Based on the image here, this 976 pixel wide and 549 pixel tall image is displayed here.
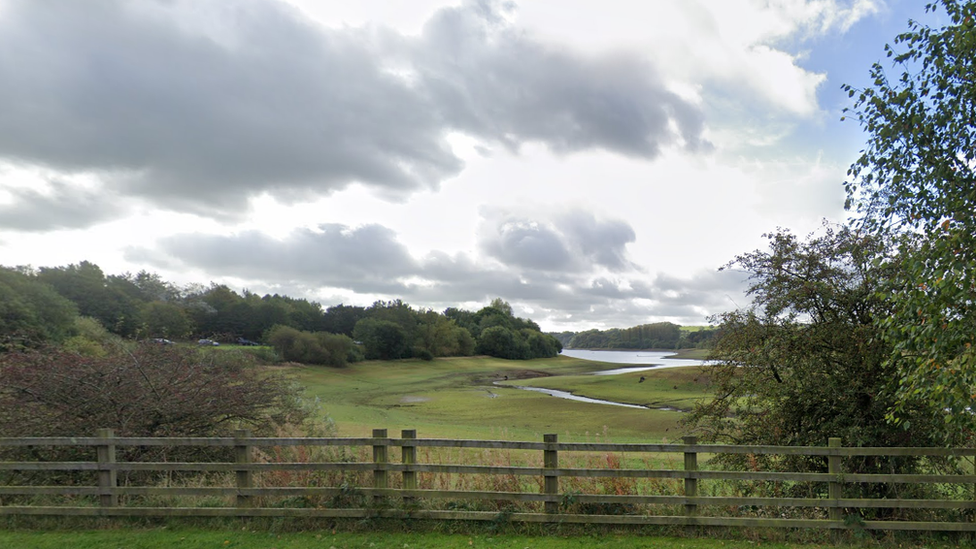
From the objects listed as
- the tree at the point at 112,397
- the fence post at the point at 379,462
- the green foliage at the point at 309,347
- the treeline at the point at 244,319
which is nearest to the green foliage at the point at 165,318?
the treeline at the point at 244,319

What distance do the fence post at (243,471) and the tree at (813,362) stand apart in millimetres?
8264

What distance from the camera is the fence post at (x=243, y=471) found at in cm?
Answer: 780

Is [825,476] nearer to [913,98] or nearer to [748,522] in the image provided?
[748,522]

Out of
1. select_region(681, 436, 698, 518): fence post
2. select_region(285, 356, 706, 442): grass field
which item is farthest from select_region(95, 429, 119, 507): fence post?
select_region(681, 436, 698, 518): fence post

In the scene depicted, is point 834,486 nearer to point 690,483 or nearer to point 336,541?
point 690,483

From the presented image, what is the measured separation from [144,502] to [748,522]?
939cm

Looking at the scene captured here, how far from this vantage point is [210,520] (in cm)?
779

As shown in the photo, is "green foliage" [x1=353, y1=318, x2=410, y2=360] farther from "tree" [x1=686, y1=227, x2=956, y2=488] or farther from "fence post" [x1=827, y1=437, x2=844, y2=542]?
"fence post" [x1=827, y1=437, x2=844, y2=542]

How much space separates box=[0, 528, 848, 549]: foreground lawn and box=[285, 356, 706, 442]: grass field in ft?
9.63

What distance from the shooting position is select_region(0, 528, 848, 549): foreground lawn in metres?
6.93

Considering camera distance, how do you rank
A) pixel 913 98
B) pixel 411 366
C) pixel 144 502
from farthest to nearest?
pixel 411 366 < pixel 144 502 < pixel 913 98

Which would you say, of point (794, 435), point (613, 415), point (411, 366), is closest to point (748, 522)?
point (794, 435)

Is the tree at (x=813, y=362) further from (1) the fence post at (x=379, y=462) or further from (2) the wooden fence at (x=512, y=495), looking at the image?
(1) the fence post at (x=379, y=462)

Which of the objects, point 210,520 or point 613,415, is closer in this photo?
point 210,520
